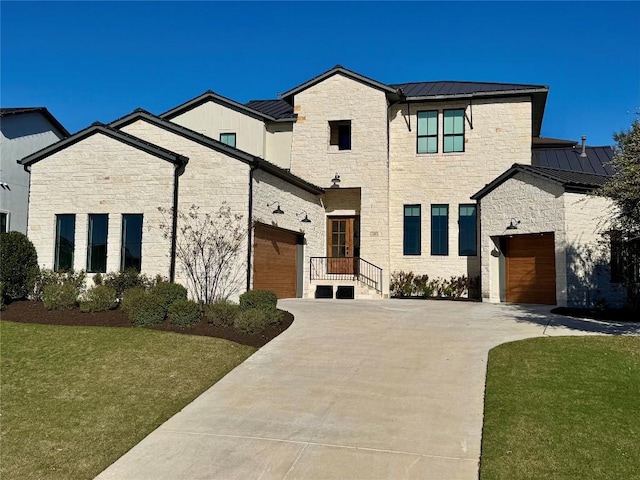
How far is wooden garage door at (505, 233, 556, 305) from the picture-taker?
55.7ft

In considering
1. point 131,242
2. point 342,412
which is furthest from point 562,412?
point 131,242

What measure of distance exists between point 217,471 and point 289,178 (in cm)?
1334

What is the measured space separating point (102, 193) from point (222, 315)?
20.8 ft

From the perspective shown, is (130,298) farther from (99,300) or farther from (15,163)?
(15,163)

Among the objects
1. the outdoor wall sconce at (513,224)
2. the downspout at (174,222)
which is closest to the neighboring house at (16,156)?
the downspout at (174,222)

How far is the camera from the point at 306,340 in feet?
36.2

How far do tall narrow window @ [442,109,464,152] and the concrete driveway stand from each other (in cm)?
1119

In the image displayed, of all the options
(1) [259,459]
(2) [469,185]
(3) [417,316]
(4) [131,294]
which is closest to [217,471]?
(1) [259,459]

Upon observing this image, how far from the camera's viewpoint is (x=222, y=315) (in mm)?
11969

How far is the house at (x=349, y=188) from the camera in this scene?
15438mm

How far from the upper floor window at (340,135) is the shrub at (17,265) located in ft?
40.0

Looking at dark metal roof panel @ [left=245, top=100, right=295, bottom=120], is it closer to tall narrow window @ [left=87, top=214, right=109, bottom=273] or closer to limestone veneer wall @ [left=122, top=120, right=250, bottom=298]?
limestone veneer wall @ [left=122, top=120, right=250, bottom=298]

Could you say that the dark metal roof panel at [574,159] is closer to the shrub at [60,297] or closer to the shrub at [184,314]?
the shrub at [184,314]

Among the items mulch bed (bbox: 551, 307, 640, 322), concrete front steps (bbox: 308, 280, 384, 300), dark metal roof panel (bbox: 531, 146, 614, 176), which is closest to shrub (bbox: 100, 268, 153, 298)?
concrete front steps (bbox: 308, 280, 384, 300)
